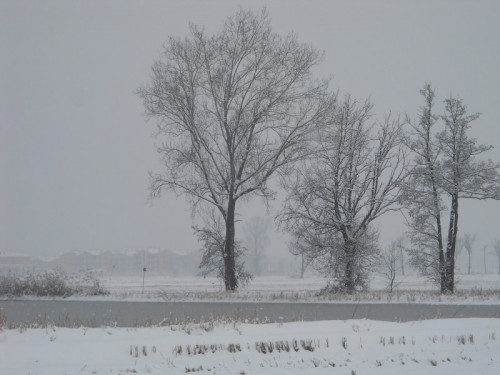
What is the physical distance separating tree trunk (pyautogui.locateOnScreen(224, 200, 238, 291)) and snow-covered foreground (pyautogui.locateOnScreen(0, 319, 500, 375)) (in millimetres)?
14672

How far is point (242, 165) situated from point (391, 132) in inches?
343

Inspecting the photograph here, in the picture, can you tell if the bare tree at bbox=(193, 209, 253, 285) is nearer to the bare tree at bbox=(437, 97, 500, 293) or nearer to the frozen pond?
the frozen pond

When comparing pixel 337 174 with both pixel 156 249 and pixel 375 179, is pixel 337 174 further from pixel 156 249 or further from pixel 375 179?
pixel 156 249

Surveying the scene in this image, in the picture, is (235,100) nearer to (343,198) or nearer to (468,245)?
(343,198)

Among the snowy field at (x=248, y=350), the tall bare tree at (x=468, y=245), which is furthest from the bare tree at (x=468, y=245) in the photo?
the snowy field at (x=248, y=350)

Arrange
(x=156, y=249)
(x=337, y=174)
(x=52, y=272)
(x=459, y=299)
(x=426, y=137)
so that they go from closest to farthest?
(x=459, y=299) → (x=52, y=272) → (x=337, y=174) → (x=426, y=137) → (x=156, y=249)

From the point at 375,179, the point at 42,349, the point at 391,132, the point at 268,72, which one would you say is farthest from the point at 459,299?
the point at 42,349

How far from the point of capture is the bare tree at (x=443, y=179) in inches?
1042

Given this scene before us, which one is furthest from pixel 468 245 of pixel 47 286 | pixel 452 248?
pixel 47 286

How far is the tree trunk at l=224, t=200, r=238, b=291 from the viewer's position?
25.3 meters

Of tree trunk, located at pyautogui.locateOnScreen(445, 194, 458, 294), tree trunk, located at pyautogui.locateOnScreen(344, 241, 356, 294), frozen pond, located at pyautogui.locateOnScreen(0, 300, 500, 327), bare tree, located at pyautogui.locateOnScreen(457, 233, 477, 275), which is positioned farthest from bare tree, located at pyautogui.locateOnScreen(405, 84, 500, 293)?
bare tree, located at pyautogui.locateOnScreen(457, 233, 477, 275)

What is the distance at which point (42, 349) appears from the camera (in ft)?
26.8

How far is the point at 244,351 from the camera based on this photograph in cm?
841

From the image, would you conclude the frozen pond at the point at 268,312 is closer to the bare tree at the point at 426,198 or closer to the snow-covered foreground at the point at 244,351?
the snow-covered foreground at the point at 244,351
